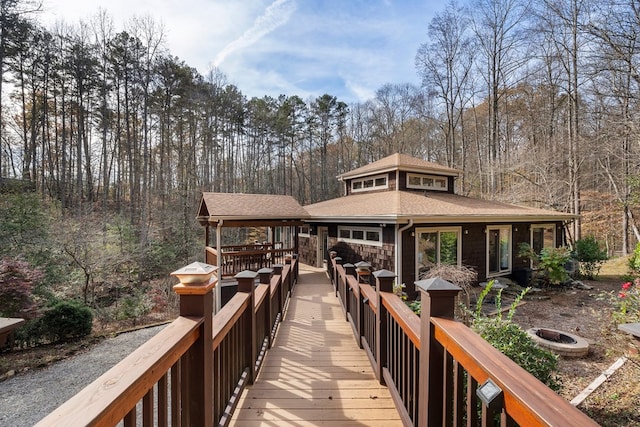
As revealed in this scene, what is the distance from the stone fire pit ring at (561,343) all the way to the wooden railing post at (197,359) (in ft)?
17.0

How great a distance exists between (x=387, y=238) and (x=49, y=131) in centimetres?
1985

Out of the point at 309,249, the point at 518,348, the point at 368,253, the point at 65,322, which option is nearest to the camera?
the point at 518,348

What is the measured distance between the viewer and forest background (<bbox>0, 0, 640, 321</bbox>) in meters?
9.80

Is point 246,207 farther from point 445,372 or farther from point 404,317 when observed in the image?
point 445,372

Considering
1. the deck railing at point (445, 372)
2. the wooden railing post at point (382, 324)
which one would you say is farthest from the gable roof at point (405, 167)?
the deck railing at point (445, 372)

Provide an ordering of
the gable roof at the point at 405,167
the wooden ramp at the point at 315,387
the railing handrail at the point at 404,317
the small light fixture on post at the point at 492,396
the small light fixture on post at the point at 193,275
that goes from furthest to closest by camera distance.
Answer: the gable roof at the point at 405,167 < the wooden ramp at the point at 315,387 < the railing handrail at the point at 404,317 < the small light fixture on post at the point at 193,275 < the small light fixture on post at the point at 492,396

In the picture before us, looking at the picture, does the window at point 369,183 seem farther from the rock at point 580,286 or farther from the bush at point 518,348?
the bush at point 518,348

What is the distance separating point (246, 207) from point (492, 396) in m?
8.87

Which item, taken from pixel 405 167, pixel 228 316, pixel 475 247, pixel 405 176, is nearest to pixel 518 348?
pixel 228 316

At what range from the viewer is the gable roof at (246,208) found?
27.9 feet

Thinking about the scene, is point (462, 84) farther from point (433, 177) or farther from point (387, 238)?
point (387, 238)

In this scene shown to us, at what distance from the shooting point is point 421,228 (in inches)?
325

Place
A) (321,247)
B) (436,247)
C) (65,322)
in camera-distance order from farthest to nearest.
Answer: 1. (321,247)
2. (436,247)
3. (65,322)

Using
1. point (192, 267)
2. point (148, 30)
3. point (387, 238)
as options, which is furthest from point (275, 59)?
point (192, 267)
